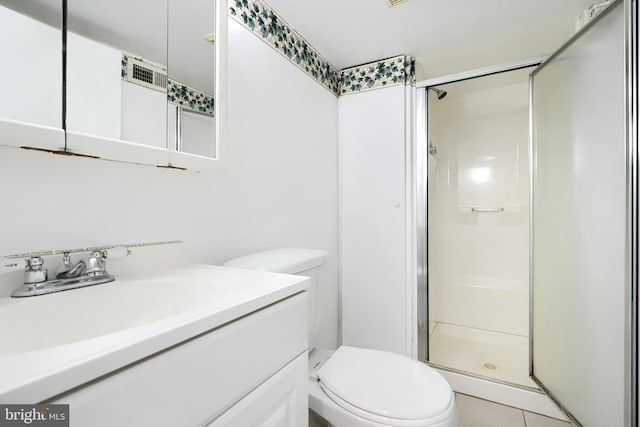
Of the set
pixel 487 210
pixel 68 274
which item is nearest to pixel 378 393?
pixel 68 274

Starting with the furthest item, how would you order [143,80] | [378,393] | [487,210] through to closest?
1. [487,210]
2. [378,393]
3. [143,80]

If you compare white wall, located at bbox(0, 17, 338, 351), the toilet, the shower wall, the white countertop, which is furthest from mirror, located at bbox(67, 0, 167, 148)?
the shower wall

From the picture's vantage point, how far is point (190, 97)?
98 centimetres

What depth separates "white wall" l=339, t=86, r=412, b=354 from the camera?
6.03ft

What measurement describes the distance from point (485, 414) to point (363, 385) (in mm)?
1027

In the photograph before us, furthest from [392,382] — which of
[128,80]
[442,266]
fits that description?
[442,266]

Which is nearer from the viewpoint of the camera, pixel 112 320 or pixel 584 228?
pixel 112 320

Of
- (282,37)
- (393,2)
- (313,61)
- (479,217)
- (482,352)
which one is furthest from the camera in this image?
(479,217)

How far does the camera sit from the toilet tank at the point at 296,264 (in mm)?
1006

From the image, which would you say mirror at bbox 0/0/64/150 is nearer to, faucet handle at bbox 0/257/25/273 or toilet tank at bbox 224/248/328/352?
faucet handle at bbox 0/257/25/273

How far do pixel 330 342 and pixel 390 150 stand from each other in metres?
1.30

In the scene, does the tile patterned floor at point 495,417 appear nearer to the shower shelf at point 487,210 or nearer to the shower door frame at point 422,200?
the shower door frame at point 422,200

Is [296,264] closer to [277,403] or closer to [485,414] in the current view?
[277,403]

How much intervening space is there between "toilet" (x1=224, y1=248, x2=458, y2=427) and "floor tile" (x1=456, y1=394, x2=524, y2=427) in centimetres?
74
